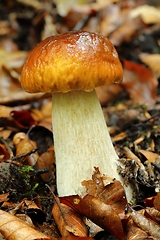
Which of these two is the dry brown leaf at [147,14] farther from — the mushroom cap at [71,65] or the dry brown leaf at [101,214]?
the dry brown leaf at [101,214]

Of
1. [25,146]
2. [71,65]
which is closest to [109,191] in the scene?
[71,65]

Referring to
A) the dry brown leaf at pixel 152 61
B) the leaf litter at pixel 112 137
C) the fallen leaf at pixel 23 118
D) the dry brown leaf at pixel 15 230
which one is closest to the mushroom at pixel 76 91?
the leaf litter at pixel 112 137

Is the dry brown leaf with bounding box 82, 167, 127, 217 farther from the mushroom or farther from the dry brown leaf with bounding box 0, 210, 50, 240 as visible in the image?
the dry brown leaf with bounding box 0, 210, 50, 240

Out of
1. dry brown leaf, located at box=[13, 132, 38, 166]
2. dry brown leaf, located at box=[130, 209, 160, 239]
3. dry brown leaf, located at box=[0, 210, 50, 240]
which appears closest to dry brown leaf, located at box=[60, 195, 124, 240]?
dry brown leaf, located at box=[130, 209, 160, 239]

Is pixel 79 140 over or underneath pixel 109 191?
over

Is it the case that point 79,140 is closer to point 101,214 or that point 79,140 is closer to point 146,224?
point 101,214

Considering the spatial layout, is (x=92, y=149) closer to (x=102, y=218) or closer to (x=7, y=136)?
(x=102, y=218)
